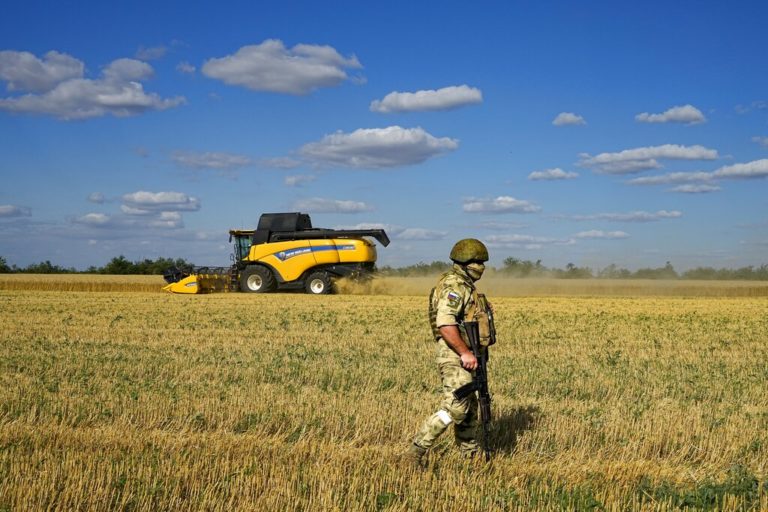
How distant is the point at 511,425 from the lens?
332 inches

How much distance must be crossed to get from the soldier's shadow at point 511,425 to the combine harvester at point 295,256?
22141 millimetres

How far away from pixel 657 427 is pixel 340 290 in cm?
2343

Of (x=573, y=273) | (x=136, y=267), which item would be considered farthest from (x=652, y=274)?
(x=136, y=267)

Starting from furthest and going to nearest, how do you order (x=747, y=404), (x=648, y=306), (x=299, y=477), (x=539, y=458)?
(x=648, y=306) → (x=747, y=404) → (x=539, y=458) → (x=299, y=477)

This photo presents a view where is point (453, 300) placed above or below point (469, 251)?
below

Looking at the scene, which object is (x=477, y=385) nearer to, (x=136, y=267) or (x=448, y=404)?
(x=448, y=404)

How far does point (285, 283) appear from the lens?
3166 centimetres

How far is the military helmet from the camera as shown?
695cm

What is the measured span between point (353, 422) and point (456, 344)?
2192 millimetres

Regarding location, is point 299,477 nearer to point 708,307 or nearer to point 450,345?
point 450,345

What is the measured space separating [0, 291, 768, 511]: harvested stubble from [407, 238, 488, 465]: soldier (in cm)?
26

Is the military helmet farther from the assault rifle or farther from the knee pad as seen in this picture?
the knee pad

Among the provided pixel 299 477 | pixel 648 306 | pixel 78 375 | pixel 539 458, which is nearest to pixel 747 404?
pixel 539 458

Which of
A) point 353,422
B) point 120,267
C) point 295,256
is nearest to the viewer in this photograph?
point 353,422
